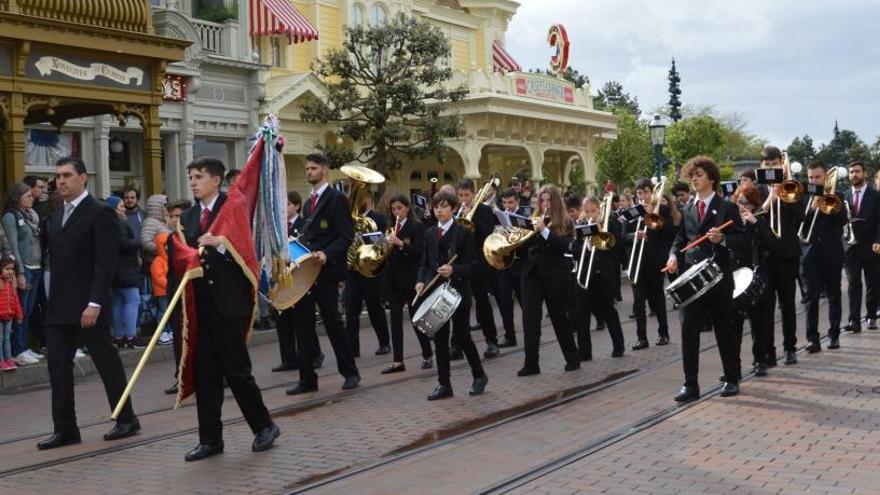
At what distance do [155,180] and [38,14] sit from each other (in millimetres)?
3024

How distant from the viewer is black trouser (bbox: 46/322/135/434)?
843cm

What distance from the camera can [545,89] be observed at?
33562mm

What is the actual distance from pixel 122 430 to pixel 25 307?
4461mm

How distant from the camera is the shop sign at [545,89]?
106 feet

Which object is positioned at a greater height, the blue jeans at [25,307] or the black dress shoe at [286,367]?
the blue jeans at [25,307]

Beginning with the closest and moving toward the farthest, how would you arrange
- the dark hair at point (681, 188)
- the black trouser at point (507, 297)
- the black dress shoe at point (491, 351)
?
the black dress shoe at point (491, 351) < the black trouser at point (507, 297) < the dark hair at point (681, 188)

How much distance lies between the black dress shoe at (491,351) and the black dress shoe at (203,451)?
207 inches

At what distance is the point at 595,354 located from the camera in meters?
12.9

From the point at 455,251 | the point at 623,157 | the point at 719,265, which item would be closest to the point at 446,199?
the point at 455,251

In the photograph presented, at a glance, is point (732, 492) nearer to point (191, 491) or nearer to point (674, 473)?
point (674, 473)

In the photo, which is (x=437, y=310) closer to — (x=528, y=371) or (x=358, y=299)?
(x=528, y=371)

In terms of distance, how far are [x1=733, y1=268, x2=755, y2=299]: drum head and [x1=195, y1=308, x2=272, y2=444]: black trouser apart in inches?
178

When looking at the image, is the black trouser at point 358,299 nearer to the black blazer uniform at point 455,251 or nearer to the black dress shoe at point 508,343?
the black dress shoe at point 508,343

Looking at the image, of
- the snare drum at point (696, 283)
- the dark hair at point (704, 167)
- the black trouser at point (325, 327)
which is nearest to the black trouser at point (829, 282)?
the dark hair at point (704, 167)
